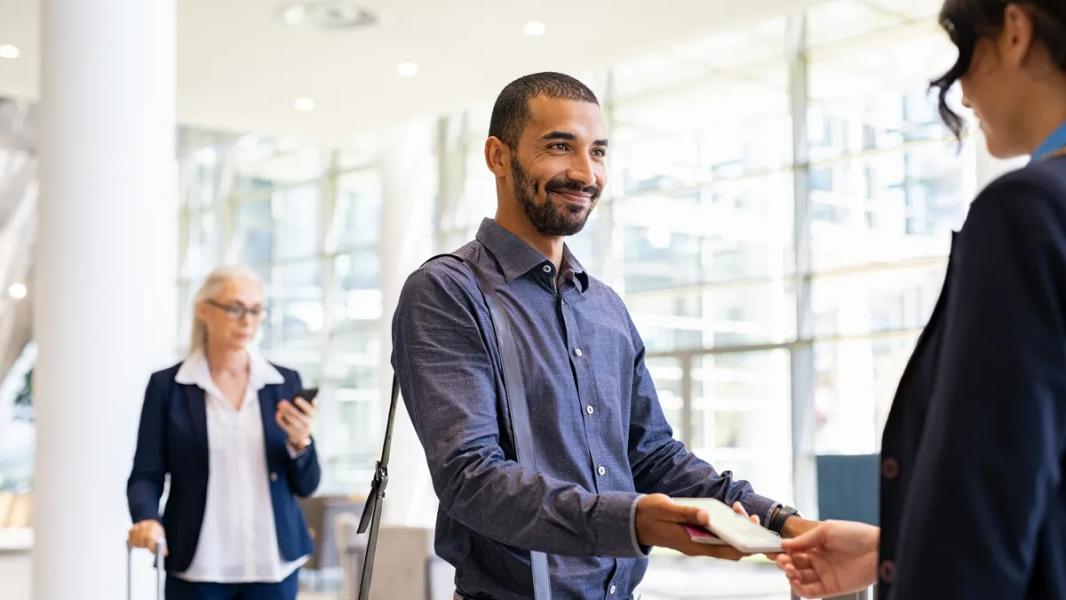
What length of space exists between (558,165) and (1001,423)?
1.30 meters

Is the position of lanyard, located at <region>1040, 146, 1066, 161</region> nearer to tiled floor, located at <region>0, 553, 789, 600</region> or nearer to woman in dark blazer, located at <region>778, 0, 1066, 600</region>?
woman in dark blazer, located at <region>778, 0, 1066, 600</region>

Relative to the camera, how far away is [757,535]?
207 cm

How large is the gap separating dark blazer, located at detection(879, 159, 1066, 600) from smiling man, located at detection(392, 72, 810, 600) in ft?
2.09

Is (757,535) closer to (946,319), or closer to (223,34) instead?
(946,319)

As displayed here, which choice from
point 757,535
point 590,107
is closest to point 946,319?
point 757,535

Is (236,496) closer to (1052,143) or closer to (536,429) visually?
(536,429)

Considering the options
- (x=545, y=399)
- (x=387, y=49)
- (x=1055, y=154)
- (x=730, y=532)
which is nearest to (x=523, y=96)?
(x=545, y=399)

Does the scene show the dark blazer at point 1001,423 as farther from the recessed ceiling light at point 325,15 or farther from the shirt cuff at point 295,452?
the recessed ceiling light at point 325,15

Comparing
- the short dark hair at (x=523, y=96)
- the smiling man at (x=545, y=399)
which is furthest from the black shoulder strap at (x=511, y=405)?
the short dark hair at (x=523, y=96)

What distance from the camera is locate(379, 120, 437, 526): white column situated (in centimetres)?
1634

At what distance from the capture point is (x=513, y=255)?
261cm

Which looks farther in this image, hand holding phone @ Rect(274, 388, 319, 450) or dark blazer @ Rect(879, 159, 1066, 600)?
hand holding phone @ Rect(274, 388, 319, 450)

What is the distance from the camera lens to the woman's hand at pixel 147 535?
4.41m

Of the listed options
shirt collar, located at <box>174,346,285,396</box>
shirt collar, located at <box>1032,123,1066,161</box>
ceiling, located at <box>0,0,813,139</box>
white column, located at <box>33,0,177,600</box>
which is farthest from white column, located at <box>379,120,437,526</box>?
shirt collar, located at <box>1032,123,1066,161</box>
